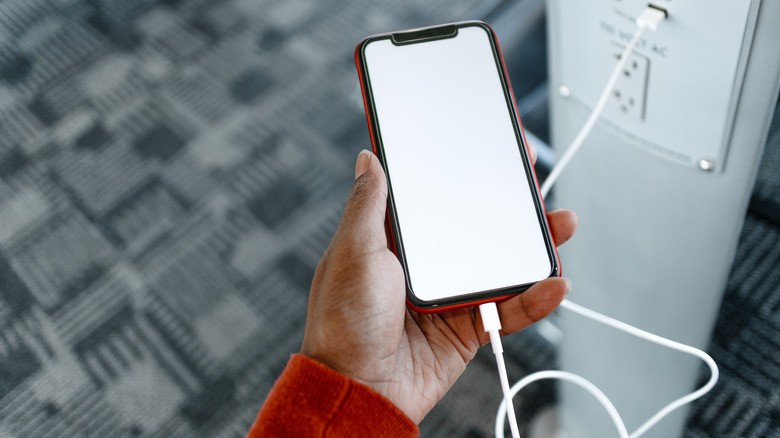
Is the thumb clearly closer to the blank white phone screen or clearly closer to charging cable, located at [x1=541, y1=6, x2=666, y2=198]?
the blank white phone screen

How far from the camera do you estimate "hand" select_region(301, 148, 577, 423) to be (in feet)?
1.62

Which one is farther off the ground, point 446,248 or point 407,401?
point 446,248

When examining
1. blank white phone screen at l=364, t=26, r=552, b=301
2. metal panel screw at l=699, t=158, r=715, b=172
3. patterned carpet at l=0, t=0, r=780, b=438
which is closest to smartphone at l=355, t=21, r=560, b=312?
blank white phone screen at l=364, t=26, r=552, b=301

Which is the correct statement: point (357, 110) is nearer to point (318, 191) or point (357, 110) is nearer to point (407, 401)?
point (318, 191)

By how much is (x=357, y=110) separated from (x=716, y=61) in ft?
3.23

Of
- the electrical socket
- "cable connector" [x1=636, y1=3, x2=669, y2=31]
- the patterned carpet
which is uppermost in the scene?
"cable connector" [x1=636, y1=3, x2=669, y2=31]

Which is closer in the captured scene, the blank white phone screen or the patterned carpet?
the blank white phone screen

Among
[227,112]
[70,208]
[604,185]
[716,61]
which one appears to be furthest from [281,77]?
[716,61]

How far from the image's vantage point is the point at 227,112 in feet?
4.62

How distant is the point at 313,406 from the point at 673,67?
383mm

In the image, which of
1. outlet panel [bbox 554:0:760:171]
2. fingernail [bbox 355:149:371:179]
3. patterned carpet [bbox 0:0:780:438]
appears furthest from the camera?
patterned carpet [bbox 0:0:780:438]

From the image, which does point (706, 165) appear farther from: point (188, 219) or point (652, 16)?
point (188, 219)

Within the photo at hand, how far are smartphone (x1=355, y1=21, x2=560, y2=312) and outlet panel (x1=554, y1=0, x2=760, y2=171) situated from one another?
8cm

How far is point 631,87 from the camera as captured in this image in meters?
0.53
